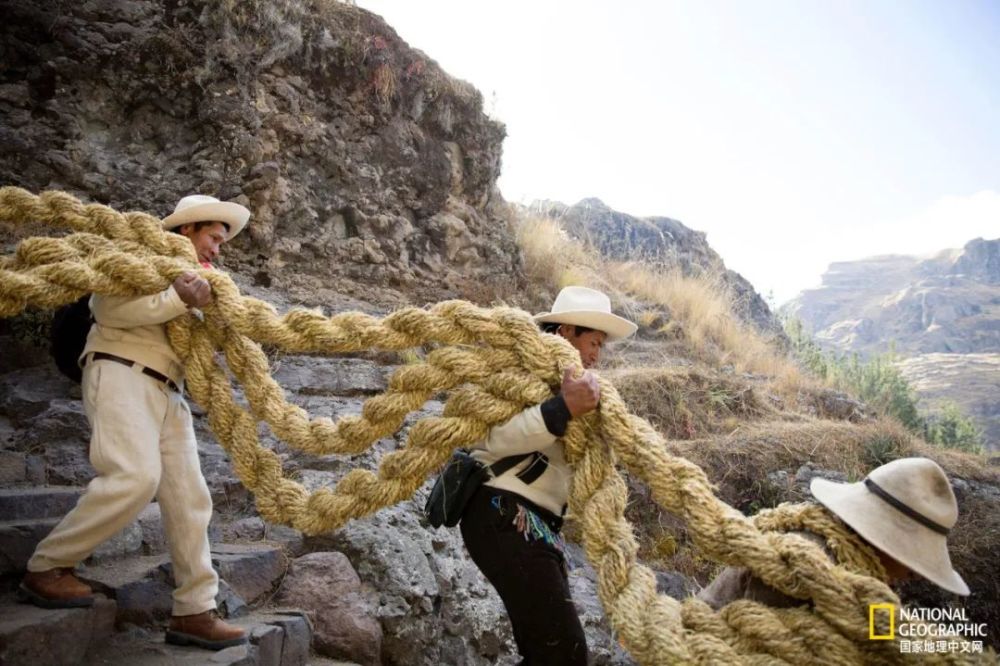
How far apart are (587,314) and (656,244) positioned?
13693mm

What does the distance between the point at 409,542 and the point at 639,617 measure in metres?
2.03

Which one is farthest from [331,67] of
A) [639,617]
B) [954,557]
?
[954,557]

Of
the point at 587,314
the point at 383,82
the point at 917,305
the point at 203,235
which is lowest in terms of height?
the point at 587,314

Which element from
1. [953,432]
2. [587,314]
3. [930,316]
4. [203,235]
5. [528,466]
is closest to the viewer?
[528,466]

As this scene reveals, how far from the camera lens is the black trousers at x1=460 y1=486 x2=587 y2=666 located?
2135 mm

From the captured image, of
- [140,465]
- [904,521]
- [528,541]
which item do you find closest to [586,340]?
[528,541]

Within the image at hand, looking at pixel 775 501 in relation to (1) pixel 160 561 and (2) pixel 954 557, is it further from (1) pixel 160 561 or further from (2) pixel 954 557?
(1) pixel 160 561

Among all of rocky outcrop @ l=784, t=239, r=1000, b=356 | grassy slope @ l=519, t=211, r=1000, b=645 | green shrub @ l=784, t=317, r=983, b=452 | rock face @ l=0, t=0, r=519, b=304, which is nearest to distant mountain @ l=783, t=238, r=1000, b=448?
rocky outcrop @ l=784, t=239, r=1000, b=356

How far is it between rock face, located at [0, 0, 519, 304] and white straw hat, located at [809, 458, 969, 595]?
15.9ft

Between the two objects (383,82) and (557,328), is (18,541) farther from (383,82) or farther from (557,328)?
(383,82)

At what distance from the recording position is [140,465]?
218cm

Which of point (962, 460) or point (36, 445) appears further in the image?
point (962, 460)

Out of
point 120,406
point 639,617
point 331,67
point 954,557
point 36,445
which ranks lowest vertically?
point 954,557

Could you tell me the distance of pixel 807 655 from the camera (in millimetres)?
1409
